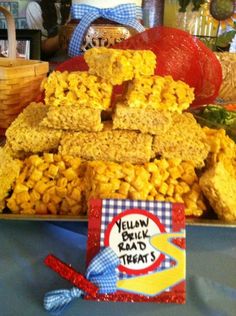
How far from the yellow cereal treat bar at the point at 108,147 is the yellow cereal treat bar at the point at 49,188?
3cm

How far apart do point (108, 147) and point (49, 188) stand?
6.1 inches

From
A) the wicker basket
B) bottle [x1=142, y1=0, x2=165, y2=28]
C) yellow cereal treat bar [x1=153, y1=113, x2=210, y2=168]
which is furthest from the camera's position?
bottle [x1=142, y1=0, x2=165, y2=28]

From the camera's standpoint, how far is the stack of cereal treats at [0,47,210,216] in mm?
765

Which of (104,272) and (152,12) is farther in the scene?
(152,12)

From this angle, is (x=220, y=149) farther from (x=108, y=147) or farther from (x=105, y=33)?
(x=105, y=33)

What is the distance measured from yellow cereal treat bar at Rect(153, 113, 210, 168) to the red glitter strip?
0.36 m

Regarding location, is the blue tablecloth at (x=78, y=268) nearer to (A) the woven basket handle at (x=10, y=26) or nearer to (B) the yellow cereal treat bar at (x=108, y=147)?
(B) the yellow cereal treat bar at (x=108, y=147)

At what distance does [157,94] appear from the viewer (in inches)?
32.5

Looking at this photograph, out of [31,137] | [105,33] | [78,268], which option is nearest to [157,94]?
[31,137]

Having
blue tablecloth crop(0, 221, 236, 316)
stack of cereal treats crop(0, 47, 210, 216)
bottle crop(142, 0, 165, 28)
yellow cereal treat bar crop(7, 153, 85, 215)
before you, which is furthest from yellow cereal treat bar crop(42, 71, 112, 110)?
bottle crop(142, 0, 165, 28)

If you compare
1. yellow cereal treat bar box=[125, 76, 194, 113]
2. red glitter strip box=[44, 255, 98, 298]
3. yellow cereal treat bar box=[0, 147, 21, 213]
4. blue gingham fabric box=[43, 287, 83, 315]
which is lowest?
blue gingham fabric box=[43, 287, 83, 315]

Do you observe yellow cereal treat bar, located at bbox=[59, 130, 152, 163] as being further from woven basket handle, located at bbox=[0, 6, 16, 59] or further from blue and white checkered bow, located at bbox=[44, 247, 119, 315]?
woven basket handle, located at bbox=[0, 6, 16, 59]

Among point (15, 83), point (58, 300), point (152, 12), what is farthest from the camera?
point (152, 12)

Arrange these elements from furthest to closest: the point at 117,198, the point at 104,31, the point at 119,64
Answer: the point at 104,31, the point at 119,64, the point at 117,198
